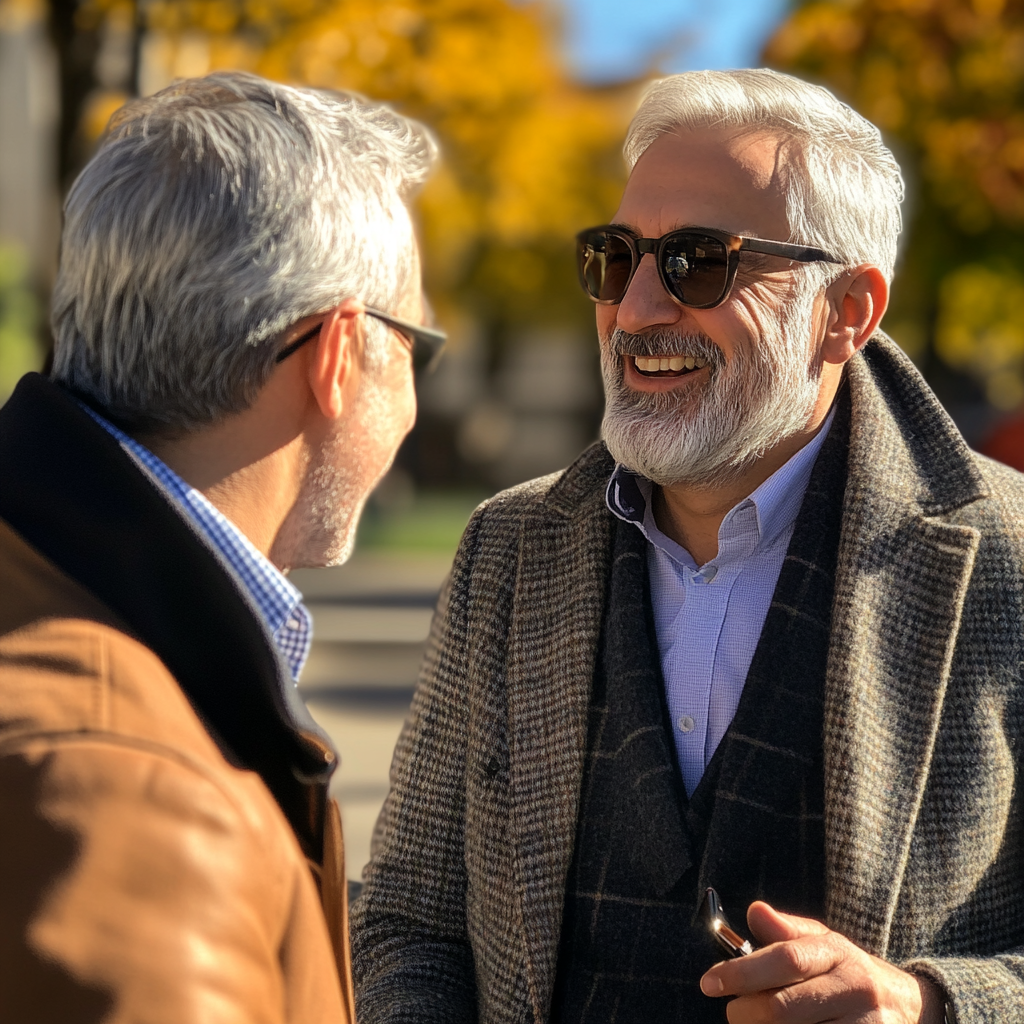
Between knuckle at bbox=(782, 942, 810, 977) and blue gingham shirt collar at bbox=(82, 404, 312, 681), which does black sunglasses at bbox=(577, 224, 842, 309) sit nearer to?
blue gingham shirt collar at bbox=(82, 404, 312, 681)

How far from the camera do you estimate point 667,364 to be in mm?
2475

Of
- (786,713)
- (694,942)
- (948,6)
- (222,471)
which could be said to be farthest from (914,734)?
(948,6)

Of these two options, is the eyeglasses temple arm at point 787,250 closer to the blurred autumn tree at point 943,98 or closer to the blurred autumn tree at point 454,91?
the blurred autumn tree at point 454,91

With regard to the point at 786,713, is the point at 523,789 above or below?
below

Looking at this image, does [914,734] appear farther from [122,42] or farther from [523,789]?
[122,42]

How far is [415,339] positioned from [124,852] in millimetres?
1130

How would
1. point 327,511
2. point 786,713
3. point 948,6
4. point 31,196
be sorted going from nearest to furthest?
1. point 327,511
2. point 786,713
3. point 948,6
4. point 31,196

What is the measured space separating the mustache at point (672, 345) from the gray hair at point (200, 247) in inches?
30.6

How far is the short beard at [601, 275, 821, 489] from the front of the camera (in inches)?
93.4

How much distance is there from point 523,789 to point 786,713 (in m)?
0.48

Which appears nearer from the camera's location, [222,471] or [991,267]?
[222,471]

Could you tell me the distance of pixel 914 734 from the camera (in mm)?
2096

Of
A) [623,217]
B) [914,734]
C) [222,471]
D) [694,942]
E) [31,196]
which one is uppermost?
[623,217]

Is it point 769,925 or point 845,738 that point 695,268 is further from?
point 769,925
